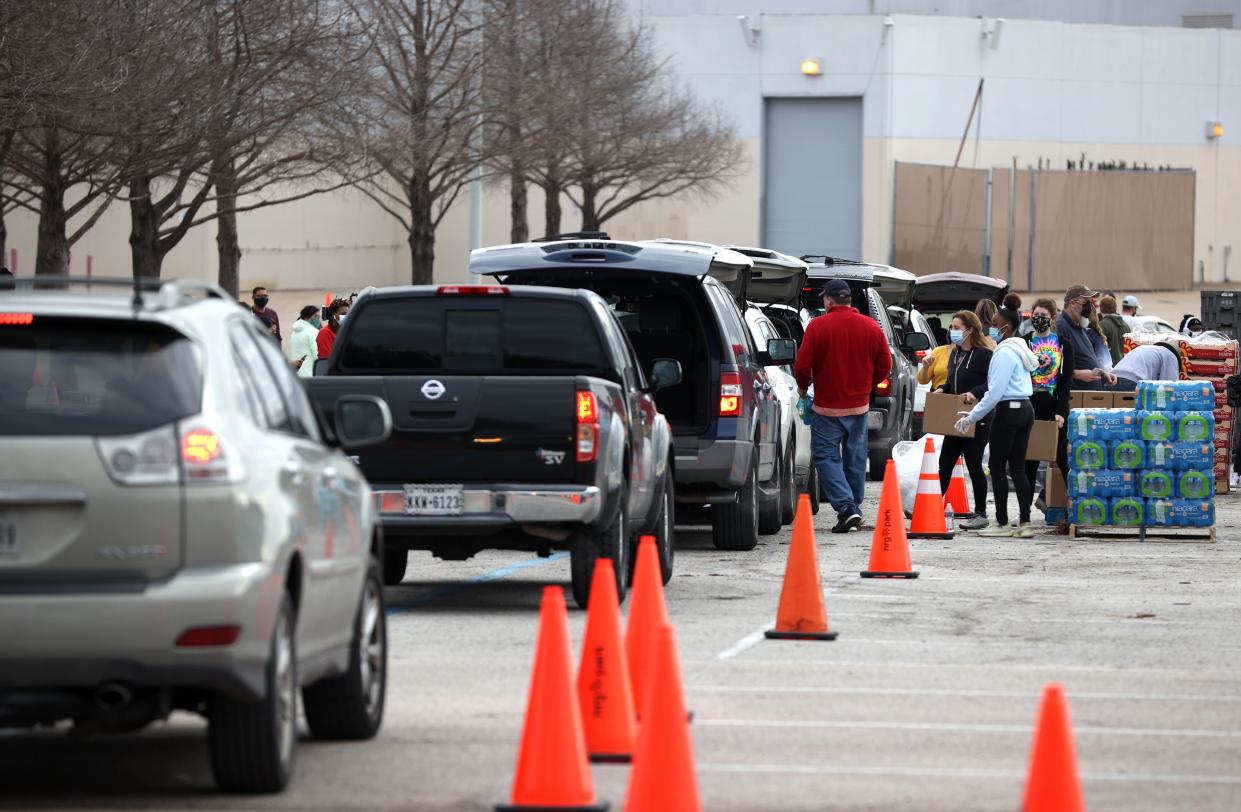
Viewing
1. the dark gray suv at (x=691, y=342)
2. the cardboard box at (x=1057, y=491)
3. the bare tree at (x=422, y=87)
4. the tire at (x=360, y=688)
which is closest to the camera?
the tire at (x=360, y=688)

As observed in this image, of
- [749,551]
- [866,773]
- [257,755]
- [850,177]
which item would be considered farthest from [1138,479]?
[850,177]

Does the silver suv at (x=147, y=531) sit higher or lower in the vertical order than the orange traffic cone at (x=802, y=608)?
higher

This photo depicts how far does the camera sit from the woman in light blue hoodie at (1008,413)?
18.1m

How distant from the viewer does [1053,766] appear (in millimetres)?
5840

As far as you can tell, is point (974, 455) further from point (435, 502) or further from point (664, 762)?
point (664, 762)

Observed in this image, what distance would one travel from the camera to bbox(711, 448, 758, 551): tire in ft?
55.3

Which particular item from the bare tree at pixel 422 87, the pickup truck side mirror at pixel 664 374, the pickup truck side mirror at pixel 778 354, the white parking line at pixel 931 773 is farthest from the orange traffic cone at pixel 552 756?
the bare tree at pixel 422 87

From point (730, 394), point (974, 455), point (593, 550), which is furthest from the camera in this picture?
point (974, 455)

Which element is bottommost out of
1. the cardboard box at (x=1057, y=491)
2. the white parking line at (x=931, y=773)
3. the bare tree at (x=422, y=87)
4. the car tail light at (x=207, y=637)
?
the white parking line at (x=931, y=773)

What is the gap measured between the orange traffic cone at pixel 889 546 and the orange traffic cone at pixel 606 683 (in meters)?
6.90

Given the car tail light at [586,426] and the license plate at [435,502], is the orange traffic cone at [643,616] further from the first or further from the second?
the license plate at [435,502]

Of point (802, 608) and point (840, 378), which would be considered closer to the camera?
point (802, 608)

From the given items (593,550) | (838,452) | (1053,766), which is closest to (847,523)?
(838,452)

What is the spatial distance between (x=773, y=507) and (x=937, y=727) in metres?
9.35
